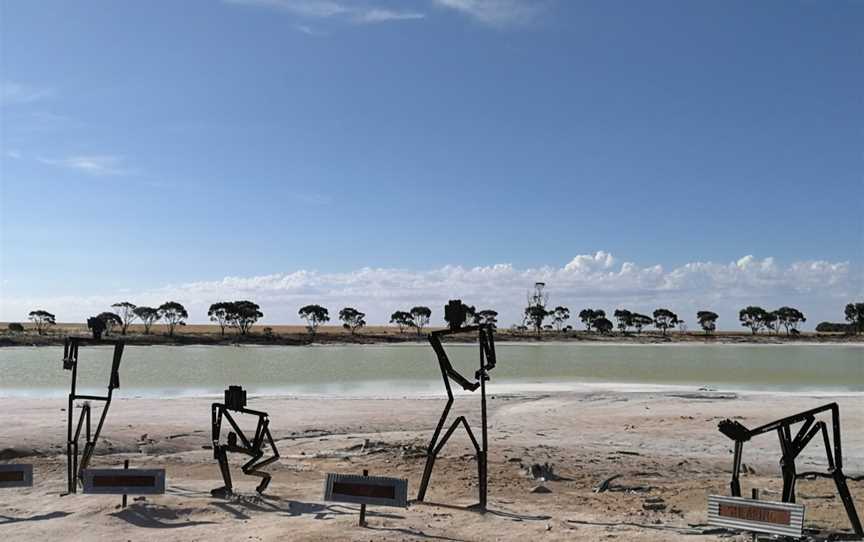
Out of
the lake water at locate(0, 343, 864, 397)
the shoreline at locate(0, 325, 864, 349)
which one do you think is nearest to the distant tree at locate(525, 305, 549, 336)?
the shoreline at locate(0, 325, 864, 349)

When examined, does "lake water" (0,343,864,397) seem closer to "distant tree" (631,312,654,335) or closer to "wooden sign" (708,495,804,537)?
→ "wooden sign" (708,495,804,537)

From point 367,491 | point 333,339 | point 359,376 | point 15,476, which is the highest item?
point 333,339

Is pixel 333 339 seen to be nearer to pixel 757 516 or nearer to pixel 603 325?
pixel 603 325

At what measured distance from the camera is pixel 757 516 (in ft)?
22.8

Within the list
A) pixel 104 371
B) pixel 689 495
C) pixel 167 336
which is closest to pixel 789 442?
pixel 689 495

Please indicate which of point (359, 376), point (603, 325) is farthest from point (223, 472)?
point (603, 325)

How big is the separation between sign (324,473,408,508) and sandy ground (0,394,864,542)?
28 centimetres

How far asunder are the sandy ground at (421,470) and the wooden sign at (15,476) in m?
0.29

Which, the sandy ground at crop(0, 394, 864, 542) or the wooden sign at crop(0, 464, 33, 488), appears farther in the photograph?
the wooden sign at crop(0, 464, 33, 488)

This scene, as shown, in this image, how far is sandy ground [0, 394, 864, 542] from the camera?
25.5 feet

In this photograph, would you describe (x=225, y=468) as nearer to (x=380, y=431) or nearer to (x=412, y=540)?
(x=412, y=540)

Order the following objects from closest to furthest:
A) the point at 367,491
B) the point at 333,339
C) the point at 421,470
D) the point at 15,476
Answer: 1. the point at 367,491
2. the point at 15,476
3. the point at 421,470
4. the point at 333,339

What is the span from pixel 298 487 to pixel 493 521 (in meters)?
3.26

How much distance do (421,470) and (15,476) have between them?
5.62 m
